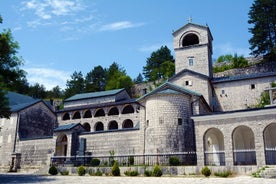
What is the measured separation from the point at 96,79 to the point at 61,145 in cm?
3433

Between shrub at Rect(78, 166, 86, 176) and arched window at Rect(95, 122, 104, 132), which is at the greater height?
arched window at Rect(95, 122, 104, 132)

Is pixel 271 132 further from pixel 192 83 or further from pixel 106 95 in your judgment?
pixel 106 95

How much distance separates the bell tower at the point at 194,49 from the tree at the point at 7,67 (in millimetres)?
16764

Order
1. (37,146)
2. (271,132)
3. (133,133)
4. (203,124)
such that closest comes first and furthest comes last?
(203,124) < (271,132) < (133,133) < (37,146)

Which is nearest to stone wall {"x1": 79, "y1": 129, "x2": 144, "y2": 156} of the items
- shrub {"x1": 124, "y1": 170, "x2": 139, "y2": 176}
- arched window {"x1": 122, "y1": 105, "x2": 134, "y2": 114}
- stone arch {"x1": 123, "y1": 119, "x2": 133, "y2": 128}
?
shrub {"x1": 124, "y1": 170, "x2": 139, "y2": 176}

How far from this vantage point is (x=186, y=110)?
20266 millimetres

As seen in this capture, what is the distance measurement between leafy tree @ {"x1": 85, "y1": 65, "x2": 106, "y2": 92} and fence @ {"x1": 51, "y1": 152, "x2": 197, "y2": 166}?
3538 cm

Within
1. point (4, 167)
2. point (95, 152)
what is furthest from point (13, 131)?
point (95, 152)

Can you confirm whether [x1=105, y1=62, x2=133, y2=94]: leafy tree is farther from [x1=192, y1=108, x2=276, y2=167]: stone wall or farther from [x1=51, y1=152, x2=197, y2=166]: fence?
[x1=192, y1=108, x2=276, y2=167]: stone wall

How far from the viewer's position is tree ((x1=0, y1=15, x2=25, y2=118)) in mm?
14406

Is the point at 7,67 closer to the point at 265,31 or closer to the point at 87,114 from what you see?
the point at 87,114

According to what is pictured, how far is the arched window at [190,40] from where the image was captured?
29.1m

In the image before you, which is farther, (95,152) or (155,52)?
(155,52)

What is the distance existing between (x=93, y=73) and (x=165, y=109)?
1613 inches
